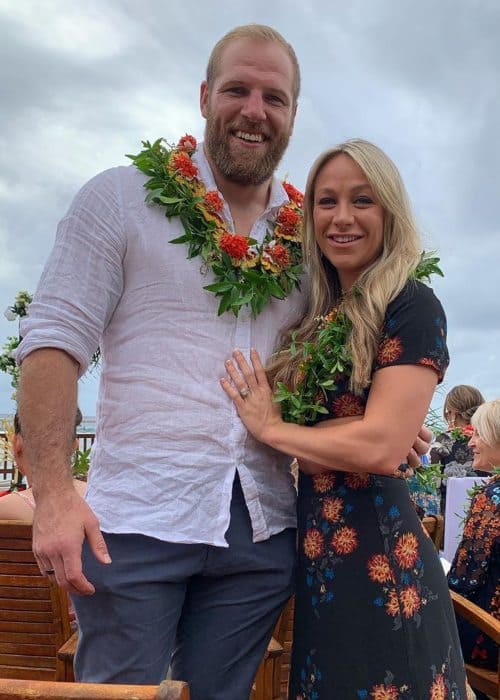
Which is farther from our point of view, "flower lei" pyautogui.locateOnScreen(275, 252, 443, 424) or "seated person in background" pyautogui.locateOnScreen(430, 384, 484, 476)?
"seated person in background" pyautogui.locateOnScreen(430, 384, 484, 476)

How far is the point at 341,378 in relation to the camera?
5.63ft

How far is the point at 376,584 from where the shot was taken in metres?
1.55

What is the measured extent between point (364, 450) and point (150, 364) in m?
0.54

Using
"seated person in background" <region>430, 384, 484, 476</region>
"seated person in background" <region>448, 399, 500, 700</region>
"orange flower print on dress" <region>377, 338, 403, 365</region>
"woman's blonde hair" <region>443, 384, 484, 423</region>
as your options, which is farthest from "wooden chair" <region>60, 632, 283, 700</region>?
"woman's blonde hair" <region>443, 384, 484, 423</region>

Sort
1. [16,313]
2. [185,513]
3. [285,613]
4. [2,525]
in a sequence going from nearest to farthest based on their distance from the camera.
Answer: [185,513] < [2,525] < [285,613] < [16,313]

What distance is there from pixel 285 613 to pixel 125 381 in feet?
3.90

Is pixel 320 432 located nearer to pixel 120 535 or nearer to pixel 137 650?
pixel 120 535

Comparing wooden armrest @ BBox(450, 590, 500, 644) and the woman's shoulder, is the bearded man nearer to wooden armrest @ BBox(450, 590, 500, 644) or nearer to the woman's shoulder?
the woman's shoulder

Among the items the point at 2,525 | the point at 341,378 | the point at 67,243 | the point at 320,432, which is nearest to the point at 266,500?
the point at 320,432

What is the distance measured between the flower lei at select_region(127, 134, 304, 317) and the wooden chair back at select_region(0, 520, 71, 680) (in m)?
1.10

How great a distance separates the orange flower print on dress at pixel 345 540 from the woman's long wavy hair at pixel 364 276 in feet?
1.09

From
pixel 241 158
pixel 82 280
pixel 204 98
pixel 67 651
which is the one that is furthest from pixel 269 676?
pixel 204 98

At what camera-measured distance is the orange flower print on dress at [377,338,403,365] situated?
1.63 meters

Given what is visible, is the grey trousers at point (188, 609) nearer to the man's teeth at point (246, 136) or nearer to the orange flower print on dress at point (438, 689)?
the orange flower print on dress at point (438, 689)
